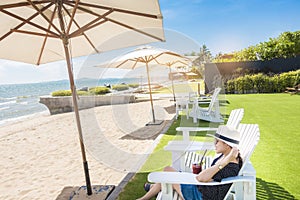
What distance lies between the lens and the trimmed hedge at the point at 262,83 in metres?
12.9

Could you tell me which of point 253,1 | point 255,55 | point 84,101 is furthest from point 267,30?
point 84,101

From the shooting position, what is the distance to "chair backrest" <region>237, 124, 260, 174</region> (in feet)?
6.48

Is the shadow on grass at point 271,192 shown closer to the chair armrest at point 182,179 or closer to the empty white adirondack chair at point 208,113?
the chair armrest at point 182,179

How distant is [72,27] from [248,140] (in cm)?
266

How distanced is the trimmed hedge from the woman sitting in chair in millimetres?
12476

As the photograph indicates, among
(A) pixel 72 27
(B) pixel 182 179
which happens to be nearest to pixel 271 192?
(B) pixel 182 179

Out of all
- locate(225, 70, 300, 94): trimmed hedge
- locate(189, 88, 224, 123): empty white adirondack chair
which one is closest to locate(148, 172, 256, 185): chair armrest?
locate(189, 88, 224, 123): empty white adirondack chair

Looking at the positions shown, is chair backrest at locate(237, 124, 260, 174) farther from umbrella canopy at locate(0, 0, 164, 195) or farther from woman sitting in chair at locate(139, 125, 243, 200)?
umbrella canopy at locate(0, 0, 164, 195)

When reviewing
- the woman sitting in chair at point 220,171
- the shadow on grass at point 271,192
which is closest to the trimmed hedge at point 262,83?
the shadow on grass at point 271,192

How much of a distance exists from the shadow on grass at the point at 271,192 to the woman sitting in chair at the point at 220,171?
2.90 ft

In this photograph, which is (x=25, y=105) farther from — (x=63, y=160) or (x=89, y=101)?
(x=63, y=160)

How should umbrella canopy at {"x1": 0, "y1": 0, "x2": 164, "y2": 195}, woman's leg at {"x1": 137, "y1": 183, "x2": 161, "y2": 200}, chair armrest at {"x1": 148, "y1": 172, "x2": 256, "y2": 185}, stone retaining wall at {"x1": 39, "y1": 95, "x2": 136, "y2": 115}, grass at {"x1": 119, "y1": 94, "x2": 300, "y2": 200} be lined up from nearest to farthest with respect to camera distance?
chair armrest at {"x1": 148, "y1": 172, "x2": 256, "y2": 185} → umbrella canopy at {"x1": 0, "y1": 0, "x2": 164, "y2": 195} → woman's leg at {"x1": 137, "y1": 183, "x2": 161, "y2": 200} → grass at {"x1": 119, "y1": 94, "x2": 300, "y2": 200} → stone retaining wall at {"x1": 39, "y1": 95, "x2": 136, "y2": 115}

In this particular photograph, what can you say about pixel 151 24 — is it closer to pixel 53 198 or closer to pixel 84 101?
pixel 53 198

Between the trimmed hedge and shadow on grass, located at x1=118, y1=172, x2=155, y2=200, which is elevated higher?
the trimmed hedge
